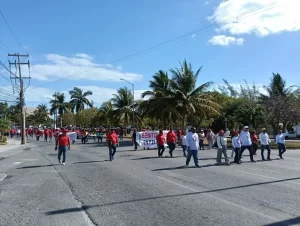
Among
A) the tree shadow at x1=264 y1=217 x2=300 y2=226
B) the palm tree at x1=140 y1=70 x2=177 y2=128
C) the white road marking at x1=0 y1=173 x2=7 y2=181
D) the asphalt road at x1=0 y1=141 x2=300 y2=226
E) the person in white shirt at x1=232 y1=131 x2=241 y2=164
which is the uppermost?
the palm tree at x1=140 y1=70 x2=177 y2=128

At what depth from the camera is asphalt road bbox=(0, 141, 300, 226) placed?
7.00 m

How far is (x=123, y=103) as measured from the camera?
6169 centimetres

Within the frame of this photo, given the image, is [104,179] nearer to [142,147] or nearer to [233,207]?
[233,207]

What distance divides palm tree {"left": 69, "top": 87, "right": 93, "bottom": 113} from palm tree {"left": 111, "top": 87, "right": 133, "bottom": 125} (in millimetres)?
34344

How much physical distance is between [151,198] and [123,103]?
53011 millimetres

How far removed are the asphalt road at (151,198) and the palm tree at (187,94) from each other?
2711 cm

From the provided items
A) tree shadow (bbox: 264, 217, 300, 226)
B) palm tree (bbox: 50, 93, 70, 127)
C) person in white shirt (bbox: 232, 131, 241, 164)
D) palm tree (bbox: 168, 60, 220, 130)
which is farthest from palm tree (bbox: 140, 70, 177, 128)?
palm tree (bbox: 50, 93, 70, 127)

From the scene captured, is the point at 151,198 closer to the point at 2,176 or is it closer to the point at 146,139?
the point at 2,176

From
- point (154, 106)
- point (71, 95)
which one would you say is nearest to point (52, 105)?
point (71, 95)

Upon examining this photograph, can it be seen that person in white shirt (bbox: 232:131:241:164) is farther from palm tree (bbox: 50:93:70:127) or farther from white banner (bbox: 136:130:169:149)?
palm tree (bbox: 50:93:70:127)

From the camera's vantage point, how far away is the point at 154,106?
142ft

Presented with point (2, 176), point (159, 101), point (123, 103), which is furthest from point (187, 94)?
point (2, 176)

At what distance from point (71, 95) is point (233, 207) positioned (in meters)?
89.7

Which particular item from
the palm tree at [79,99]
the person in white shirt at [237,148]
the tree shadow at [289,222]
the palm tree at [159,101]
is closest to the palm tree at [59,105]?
the palm tree at [79,99]
